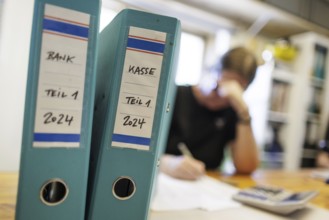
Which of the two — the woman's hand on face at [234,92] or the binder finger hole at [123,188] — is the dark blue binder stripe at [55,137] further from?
the woman's hand on face at [234,92]

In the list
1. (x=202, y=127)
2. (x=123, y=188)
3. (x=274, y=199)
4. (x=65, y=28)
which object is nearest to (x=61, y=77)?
(x=65, y=28)

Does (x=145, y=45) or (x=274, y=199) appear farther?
(x=274, y=199)

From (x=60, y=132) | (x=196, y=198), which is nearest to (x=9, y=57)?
(x=60, y=132)

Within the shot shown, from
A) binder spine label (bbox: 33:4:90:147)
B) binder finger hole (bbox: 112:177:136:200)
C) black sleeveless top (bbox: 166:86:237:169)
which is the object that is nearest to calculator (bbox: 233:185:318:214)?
binder finger hole (bbox: 112:177:136:200)

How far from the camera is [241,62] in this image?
1.22 meters

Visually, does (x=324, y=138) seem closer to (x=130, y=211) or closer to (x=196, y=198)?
(x=196, y=198)

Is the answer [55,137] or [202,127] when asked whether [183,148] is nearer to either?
[202,127]

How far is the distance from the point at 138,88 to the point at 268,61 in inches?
78.2

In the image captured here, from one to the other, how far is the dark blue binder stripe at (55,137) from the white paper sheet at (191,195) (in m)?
0.29

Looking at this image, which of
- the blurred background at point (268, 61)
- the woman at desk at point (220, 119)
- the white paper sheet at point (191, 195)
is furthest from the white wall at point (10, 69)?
the woman at desk at point (220, 119)

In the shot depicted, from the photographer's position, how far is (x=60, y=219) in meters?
0.35

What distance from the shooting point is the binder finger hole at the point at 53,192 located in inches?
13.5

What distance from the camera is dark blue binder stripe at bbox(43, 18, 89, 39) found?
0.32 meters

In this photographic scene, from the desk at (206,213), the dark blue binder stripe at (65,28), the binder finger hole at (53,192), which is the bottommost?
the desk at (206,213)
